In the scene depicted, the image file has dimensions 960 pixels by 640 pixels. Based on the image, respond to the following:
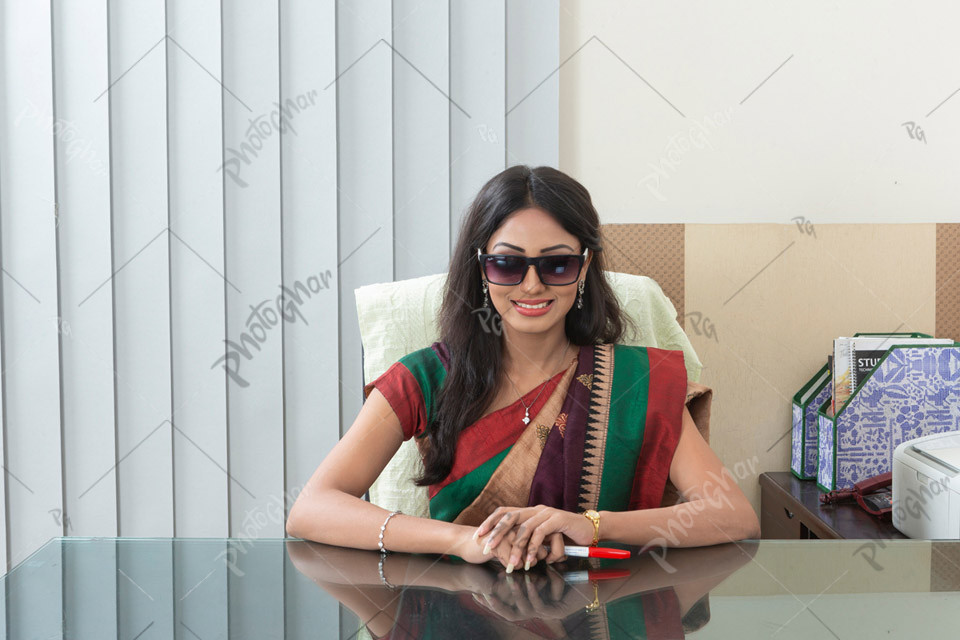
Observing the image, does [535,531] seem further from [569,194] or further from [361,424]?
[569,194]

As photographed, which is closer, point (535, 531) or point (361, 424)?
point (535, 531)

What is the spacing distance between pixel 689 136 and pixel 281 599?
150cm

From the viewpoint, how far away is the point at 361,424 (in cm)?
132

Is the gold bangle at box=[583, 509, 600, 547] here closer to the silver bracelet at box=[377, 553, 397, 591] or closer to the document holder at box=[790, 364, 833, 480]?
the silver bracelet at box=[377, 553, 397, 591]

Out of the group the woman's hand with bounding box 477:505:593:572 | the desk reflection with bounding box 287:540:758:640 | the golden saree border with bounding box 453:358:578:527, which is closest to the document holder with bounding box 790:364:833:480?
the golden saree border with bounding box 453:358:578:527

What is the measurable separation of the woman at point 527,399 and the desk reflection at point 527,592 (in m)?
0.26

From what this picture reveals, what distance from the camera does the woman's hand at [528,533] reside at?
3.10 ft

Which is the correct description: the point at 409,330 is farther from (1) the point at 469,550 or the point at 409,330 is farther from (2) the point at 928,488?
(2) the point at 928,488

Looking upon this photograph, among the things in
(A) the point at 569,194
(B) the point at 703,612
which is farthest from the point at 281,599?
(A) the point at 569,194

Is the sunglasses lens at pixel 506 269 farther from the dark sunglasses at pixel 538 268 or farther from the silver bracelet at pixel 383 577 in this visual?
the silver bracelet at pixel 383 577

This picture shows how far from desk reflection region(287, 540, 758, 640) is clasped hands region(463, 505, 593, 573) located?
1 cm

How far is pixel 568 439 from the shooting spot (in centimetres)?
132

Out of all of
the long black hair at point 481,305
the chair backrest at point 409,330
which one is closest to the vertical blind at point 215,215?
the chair backrest at point 409,330

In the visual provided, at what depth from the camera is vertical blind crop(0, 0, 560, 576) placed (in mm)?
1887
